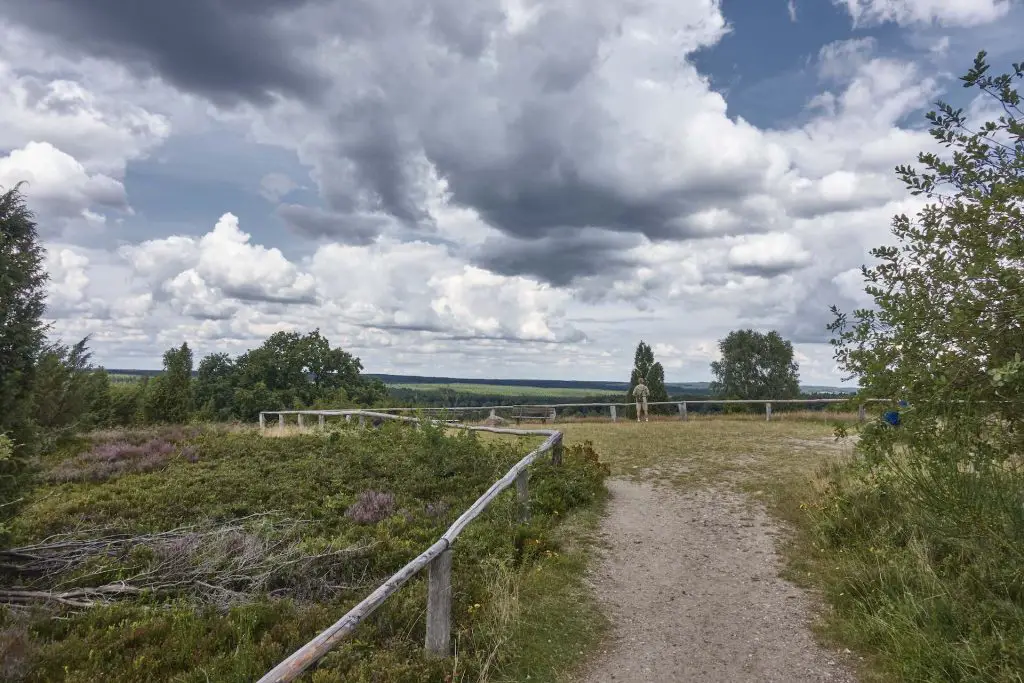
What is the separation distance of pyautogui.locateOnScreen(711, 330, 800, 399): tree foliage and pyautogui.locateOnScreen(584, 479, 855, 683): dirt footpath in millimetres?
61559

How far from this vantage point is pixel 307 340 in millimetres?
49688

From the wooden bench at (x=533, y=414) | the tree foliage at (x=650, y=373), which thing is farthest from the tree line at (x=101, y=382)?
the tree foliage at (x=650, y=373)

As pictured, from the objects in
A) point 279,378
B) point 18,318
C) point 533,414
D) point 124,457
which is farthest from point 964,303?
point 279,378

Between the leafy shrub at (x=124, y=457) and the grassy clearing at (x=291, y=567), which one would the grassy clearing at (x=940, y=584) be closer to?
the grassy clearing at (x=291, y=567)

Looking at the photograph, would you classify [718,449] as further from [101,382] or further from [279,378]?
[279,378]

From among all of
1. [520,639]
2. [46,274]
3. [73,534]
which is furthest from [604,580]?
[46,274]

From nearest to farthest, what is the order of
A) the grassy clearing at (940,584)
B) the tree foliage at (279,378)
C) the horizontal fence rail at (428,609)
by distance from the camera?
the horizontal fence rail at (428,609)
the grassy clearing at (940,584)
the tree foliage at (279,378)

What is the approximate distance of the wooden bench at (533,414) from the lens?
23594 mm

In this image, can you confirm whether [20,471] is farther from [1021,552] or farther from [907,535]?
[907,535]

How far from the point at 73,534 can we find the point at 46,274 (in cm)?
362

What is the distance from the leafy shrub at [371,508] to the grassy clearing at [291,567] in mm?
36

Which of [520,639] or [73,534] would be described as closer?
[520,639]

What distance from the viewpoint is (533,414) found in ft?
78.1

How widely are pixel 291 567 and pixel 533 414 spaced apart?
17700 mm
